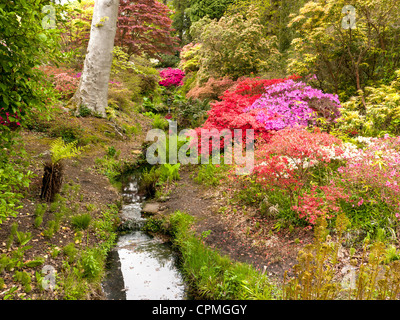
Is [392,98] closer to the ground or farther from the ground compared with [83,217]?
farther from the ground

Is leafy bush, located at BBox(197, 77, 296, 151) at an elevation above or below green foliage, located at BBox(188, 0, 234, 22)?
below

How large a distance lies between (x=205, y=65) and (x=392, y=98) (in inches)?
288

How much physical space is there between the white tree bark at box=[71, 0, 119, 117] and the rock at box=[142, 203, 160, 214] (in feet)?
12.9

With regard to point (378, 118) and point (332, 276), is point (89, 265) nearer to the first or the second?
point (332, 276)

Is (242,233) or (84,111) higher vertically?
(84,111)

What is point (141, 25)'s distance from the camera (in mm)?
12789

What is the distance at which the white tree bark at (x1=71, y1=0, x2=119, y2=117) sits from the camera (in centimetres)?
786

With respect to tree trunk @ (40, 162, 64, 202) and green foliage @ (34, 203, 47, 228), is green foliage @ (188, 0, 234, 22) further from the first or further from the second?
green foliage @ (34, 203, 47, 228)

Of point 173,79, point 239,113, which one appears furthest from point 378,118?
point 173,79

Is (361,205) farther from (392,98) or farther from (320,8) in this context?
(320,8)

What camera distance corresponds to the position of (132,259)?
14.4 ft

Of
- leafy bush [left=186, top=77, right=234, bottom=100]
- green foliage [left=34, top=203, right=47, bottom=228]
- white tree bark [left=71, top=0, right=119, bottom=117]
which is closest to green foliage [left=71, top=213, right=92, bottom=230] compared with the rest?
green foliage [left=34, top=203, right=47, bottom=228]

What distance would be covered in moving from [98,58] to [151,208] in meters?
4.83
